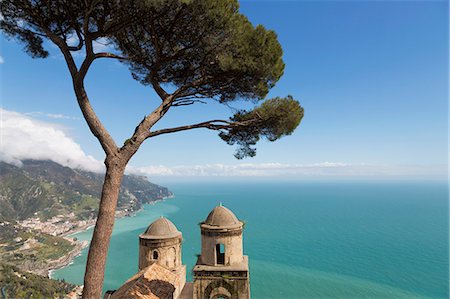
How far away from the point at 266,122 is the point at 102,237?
7027 millimetres

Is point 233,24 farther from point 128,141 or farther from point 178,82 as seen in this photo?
point 128,141

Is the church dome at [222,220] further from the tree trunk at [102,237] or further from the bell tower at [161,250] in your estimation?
the tree trunk at [102,237]

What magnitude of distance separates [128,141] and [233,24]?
486cm

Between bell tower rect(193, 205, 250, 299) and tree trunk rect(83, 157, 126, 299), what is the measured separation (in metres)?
6.38

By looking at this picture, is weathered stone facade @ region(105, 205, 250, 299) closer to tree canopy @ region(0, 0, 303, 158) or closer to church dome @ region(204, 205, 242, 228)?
church dome @ region(204, 205, 242, 228)

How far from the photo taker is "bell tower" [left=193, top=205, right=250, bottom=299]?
41.1 ft

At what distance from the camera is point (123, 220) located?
15788 centimetres

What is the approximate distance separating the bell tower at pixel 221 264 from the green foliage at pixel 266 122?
376 cm

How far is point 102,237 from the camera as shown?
23.5 feet

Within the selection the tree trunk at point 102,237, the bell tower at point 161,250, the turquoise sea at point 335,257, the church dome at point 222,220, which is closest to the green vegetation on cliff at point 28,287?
the turquoise sea at point 335,257

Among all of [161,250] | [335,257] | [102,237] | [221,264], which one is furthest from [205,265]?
[335,257]

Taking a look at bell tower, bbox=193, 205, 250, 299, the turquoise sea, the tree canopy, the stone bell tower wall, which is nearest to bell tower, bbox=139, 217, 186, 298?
bell tower, bbox=193, 205, 250, 299

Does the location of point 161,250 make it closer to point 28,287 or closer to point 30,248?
point 28,287

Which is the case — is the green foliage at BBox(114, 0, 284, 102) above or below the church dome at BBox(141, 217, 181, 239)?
above
